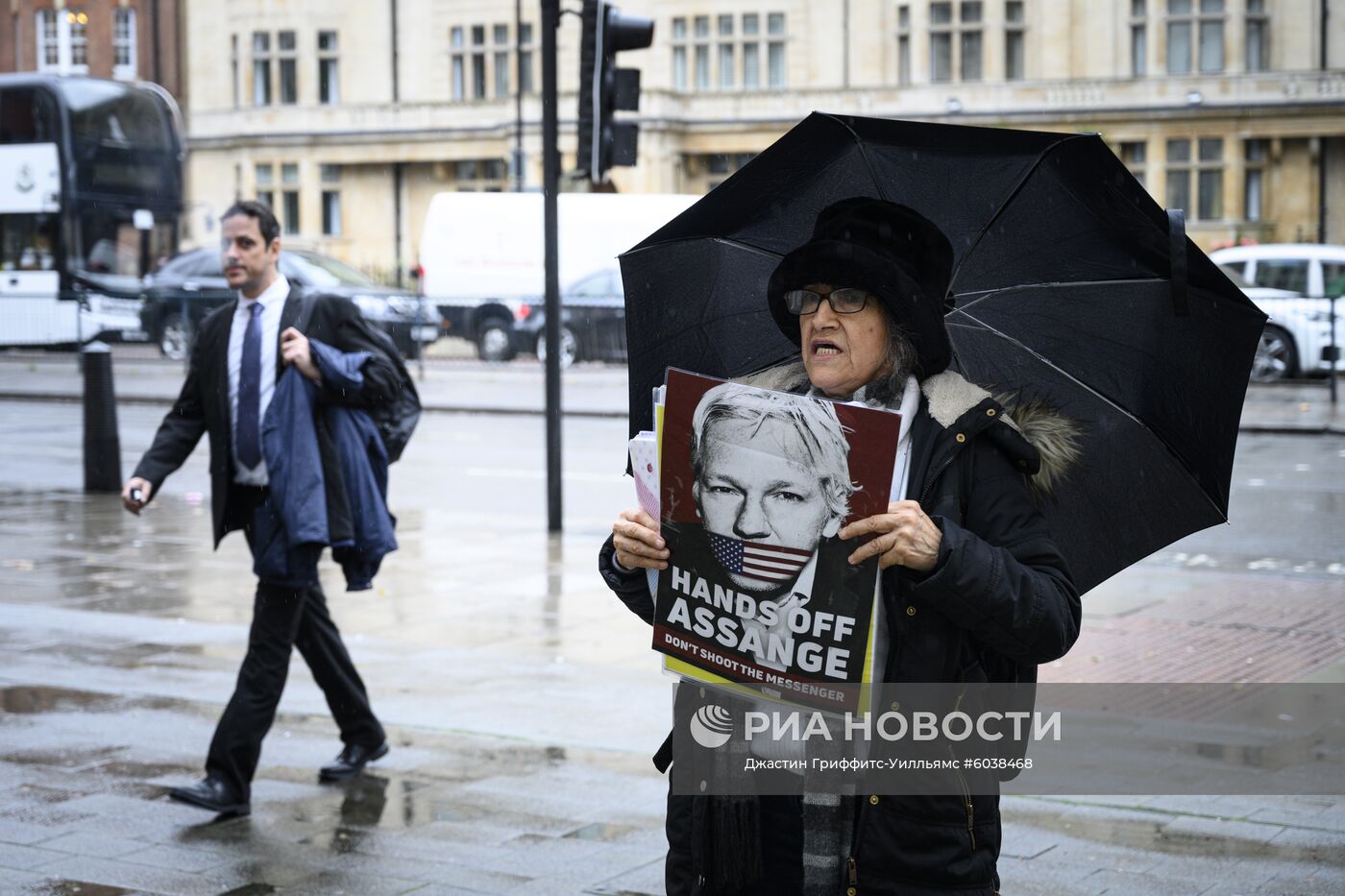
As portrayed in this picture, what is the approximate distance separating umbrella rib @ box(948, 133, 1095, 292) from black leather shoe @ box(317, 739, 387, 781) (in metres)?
3.40

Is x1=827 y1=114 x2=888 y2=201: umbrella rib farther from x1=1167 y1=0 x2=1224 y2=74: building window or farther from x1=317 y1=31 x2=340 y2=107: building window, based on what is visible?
x1=317 y1=31 x2=340 y2=107: building window

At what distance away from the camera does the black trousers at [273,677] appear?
17.9ft

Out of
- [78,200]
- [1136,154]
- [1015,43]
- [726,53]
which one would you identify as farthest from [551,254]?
[726,53]

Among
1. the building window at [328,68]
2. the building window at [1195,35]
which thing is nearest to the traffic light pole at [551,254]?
the building window at [1195,35]

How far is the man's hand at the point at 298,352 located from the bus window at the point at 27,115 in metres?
29.7

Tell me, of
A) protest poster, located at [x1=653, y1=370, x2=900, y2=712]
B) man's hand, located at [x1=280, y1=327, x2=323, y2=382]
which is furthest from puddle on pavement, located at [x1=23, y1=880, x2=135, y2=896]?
protest poster, located at [x1=653, y1=370, x2=900, y2=712]

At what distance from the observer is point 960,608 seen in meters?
2.68

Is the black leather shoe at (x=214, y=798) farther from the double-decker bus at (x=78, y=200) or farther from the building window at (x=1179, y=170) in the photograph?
the building window at (x=1179, y=170)

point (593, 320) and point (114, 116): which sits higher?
point (114, 116)

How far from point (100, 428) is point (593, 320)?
15292 mm

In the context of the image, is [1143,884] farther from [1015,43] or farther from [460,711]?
[1015,43]

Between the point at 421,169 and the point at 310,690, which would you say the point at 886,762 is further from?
the point at 421,169

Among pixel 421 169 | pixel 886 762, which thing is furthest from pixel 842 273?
pixel 421 169

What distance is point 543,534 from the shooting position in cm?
1165
